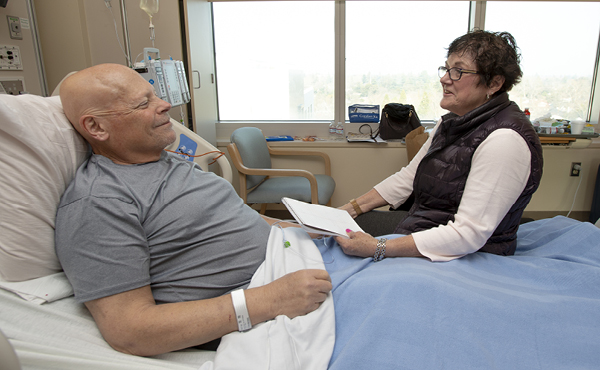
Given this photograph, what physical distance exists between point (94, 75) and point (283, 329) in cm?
87

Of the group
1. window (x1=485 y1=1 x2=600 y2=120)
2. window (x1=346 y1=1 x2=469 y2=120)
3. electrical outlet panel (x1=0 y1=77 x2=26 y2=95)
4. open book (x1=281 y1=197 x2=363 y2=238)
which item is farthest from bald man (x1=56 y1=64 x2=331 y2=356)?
window (x1=485 y1=1 x2=600 y2=120)

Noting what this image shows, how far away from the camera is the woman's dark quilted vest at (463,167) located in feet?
3.86

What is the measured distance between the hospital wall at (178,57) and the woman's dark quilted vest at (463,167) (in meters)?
1.88

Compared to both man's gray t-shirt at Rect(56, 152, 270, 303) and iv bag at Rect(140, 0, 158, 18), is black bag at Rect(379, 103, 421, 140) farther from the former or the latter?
man's gray t-shirt at Rect(56, 152, 270, 303)

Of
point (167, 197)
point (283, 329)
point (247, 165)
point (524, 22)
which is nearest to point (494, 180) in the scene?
point (283, 329)

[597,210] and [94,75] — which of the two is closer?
[94,75]

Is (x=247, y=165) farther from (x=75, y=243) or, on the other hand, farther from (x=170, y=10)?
(x=75, y=243)

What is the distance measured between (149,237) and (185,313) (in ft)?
0.76

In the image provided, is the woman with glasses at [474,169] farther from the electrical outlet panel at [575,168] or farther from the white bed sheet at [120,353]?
the electrical outlet panel at [575,168]

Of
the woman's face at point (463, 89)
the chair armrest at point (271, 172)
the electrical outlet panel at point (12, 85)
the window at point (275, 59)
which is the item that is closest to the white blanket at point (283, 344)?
the woman's face at point (463, 89)

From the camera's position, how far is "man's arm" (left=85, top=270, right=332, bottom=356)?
857mm

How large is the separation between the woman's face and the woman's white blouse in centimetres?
22

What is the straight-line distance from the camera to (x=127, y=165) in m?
1.14

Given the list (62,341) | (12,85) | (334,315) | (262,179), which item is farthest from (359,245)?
(12,85)
